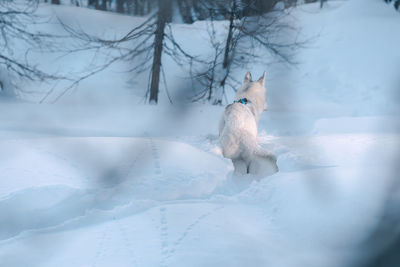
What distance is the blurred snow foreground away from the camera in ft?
5.48

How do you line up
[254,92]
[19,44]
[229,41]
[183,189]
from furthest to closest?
[19,44], [229,41], [254,92], [183,189]

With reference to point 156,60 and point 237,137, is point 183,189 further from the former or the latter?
point 156,60

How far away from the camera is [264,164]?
11.6 ft

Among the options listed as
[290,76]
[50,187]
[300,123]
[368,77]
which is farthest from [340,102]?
[50,187]

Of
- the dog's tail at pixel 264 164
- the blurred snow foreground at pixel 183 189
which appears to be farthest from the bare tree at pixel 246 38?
the dog's tail at pixel 264 164

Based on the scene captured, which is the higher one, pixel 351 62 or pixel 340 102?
pixel 351 62

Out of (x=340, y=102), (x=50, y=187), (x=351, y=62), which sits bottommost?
(x=50, y=187)

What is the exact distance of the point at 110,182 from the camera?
121 inches

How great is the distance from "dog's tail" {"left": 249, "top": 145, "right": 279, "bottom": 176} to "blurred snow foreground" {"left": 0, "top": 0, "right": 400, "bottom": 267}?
15 cm

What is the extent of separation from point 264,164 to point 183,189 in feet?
3.57

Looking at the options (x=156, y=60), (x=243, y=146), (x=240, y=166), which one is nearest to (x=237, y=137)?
(x=243, y=146)

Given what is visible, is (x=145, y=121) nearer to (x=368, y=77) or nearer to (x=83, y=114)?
(x=83, y=114)

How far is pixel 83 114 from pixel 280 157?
3.98 meters

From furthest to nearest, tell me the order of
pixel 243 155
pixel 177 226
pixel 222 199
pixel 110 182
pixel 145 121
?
pixel 145 121 < pixel 243 155 < pixel 110 182 < pixel 222 199 < pixel 177 226
